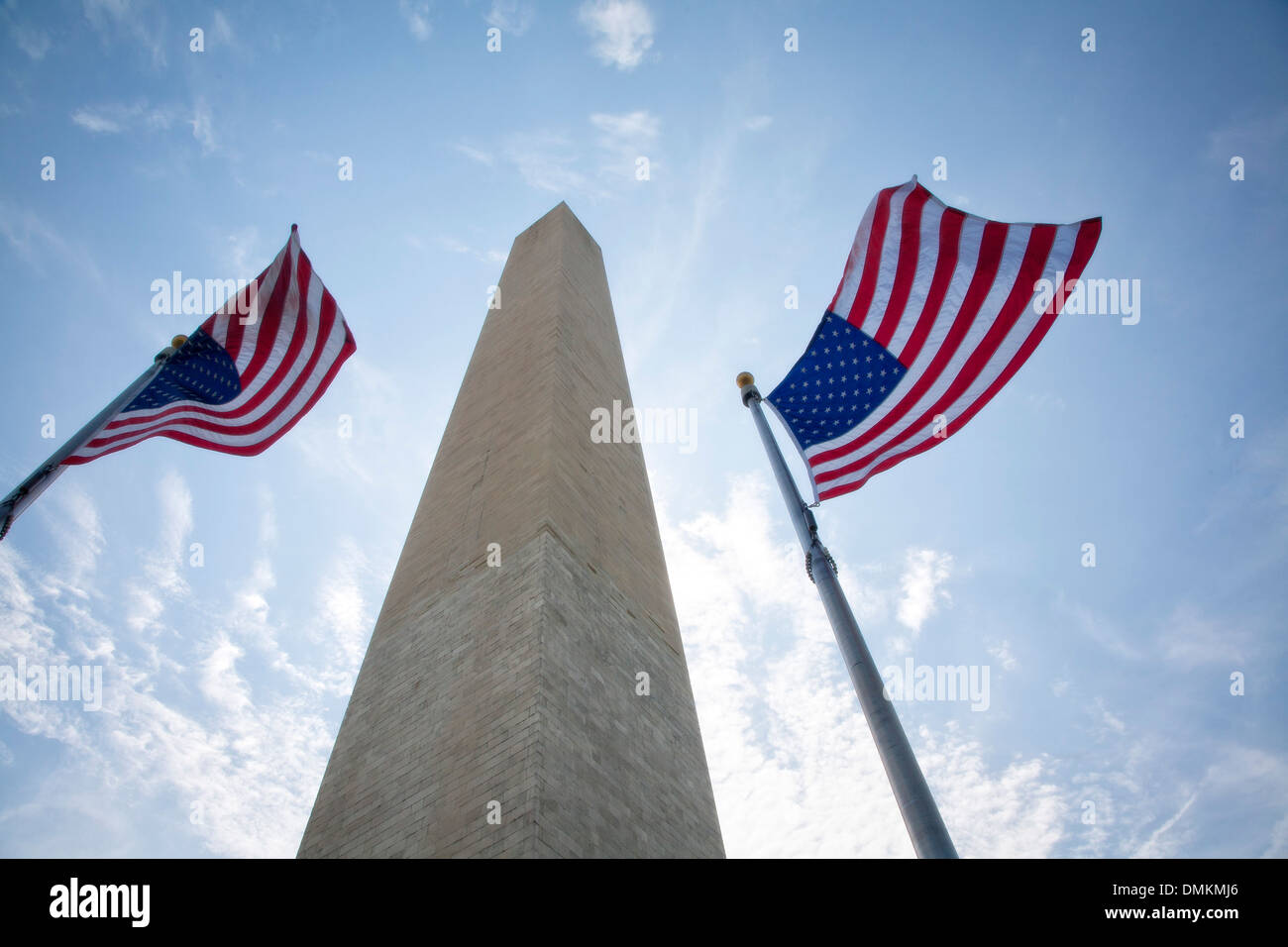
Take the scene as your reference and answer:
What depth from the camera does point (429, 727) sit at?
8781 mm

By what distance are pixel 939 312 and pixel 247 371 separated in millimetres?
8696

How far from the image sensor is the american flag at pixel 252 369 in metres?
10.0

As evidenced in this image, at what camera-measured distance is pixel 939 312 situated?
8.02 m

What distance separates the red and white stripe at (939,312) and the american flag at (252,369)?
24.4ft

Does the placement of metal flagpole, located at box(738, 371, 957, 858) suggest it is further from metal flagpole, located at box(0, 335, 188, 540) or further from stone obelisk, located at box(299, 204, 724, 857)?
metal flagpole, located at box(0, 335, 188, 540)

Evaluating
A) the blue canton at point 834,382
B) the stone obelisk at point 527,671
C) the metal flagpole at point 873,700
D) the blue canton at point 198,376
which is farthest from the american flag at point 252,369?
the metal flagpole at point 873,700

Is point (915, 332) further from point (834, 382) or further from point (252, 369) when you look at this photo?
point (252, 369)

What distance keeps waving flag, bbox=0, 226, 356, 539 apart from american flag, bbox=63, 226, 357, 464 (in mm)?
12

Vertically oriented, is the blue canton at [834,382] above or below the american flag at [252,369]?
below

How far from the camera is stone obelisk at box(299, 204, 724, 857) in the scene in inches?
294

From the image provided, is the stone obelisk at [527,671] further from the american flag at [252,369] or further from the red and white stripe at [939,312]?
the red and white stripe at [939,312]

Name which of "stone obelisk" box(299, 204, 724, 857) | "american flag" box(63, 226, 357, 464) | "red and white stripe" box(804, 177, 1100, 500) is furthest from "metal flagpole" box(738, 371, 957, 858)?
"american flag" box(63, 226, 357, 464)
